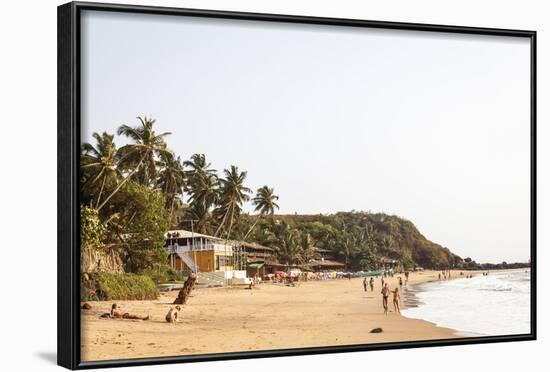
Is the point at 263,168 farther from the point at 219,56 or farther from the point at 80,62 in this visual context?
the point at 80,62

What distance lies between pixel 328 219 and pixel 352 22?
199cm

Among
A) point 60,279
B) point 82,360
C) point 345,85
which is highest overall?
point 345,85

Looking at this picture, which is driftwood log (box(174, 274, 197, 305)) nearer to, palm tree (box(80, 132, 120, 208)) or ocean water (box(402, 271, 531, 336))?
palm tree (box(80, 132, 120, 208))

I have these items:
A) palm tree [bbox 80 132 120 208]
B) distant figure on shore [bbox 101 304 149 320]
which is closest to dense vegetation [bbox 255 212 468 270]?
distant figure on shore [bbox 101 304 149 320]

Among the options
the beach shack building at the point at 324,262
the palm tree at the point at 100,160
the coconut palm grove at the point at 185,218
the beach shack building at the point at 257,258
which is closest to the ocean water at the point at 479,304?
the coconut palm grove at the point at 185,218

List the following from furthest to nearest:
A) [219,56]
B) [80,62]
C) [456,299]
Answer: [456,299]
[219,56]
[80,62]

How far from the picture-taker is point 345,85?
40.4ft

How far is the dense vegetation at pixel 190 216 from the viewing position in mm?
10977

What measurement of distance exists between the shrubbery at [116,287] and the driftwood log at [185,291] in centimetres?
22

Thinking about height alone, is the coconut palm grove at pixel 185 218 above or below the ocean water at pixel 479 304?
above

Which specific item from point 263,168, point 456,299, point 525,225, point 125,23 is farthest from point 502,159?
point 125,23

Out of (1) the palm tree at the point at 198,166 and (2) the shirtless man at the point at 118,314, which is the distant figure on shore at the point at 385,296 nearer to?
(1) the palm tree at the point at 198,166

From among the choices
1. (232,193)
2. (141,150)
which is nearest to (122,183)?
(141,150)

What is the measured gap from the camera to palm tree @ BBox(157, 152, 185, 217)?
11430mm
